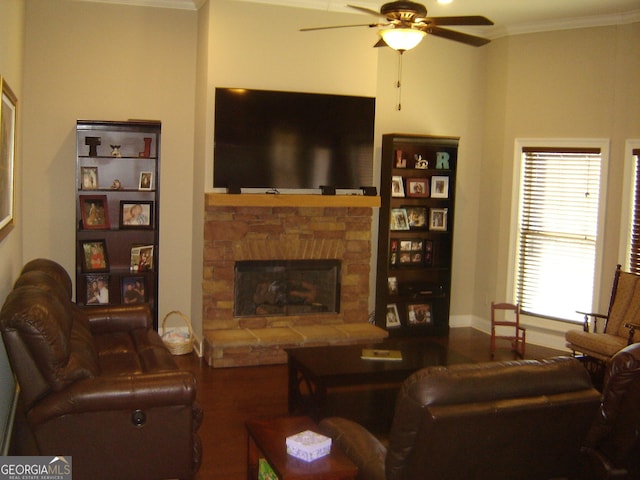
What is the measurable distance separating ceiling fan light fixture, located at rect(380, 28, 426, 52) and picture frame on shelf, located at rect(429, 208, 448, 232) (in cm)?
326

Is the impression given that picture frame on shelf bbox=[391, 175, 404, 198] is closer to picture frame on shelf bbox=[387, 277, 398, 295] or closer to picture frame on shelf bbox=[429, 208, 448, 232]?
picture frame on shelf bbox=[429, 208, 448, 232]

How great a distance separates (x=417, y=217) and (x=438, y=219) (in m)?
0.23

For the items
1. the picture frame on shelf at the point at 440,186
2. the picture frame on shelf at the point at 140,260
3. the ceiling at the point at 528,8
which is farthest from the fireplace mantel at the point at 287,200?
the ceiling at the point at 528,8

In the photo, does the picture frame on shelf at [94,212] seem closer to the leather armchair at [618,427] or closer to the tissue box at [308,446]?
the tissue box at [308,446]

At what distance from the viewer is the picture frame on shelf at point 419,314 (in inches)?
293

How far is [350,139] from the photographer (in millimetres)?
6605

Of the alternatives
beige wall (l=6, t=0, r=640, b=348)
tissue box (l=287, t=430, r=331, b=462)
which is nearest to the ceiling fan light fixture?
beige wall (l=6, t=0, r=640, b=348)

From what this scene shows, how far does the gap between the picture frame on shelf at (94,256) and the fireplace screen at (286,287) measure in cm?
118

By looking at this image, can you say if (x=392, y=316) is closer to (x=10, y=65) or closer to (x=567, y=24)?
(x=567, y=24)

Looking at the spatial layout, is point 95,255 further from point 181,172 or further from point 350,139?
point 350,139

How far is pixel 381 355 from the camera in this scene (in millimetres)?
4891

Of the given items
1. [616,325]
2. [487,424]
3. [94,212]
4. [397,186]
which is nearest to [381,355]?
[487,424]

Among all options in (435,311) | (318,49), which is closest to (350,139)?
(318,49)

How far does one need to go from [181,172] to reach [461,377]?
4.49 metres
